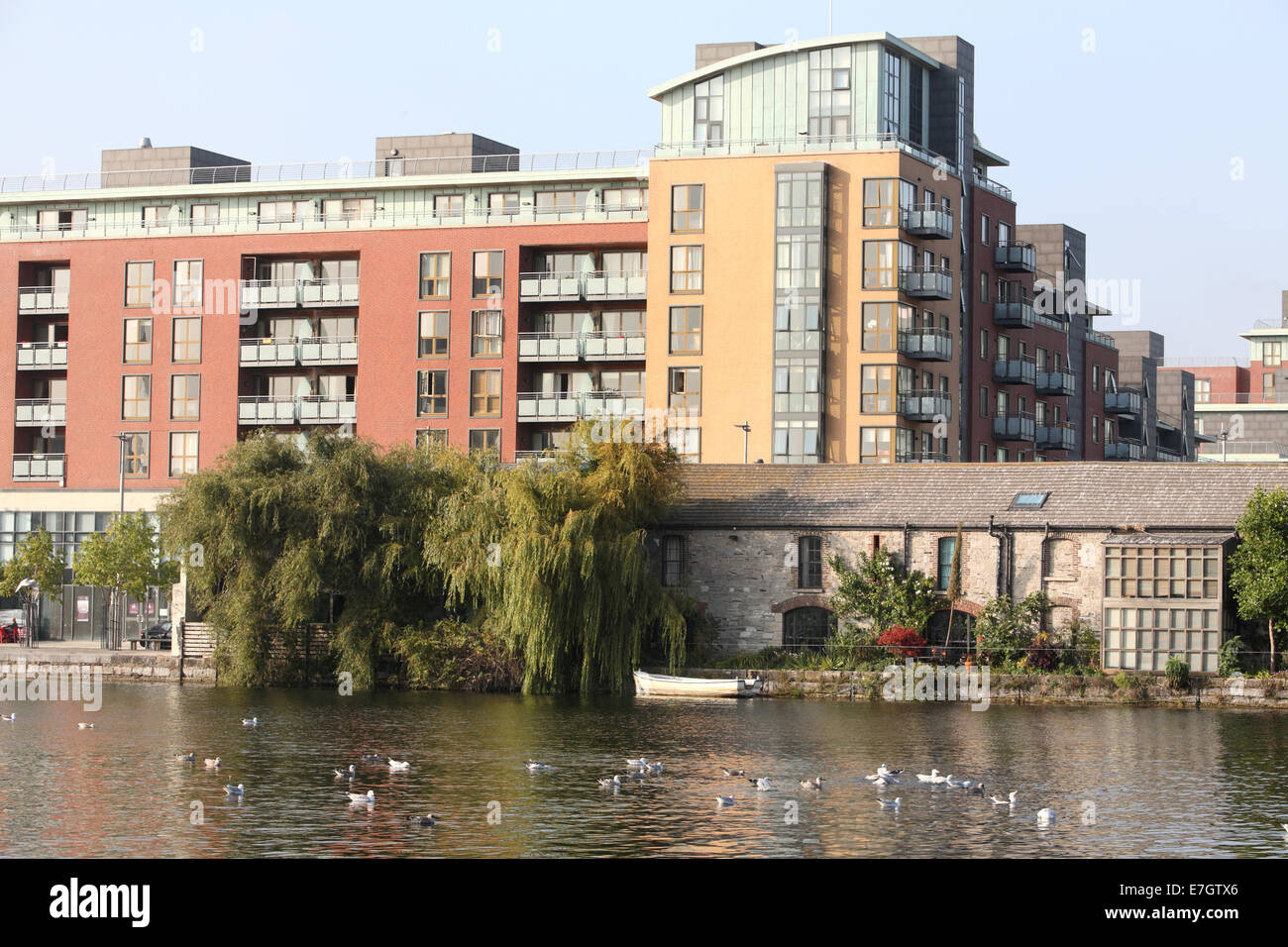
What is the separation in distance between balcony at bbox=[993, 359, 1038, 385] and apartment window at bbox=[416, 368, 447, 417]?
28443 mm

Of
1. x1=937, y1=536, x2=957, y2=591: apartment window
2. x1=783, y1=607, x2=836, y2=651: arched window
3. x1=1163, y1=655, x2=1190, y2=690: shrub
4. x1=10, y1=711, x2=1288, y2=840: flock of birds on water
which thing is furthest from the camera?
x1=783, y1=607, x2=836, y2=651: arched window

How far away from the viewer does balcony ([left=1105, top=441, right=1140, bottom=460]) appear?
102 meters

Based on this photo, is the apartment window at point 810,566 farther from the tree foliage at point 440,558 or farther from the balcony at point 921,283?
the balcony at point 921,283

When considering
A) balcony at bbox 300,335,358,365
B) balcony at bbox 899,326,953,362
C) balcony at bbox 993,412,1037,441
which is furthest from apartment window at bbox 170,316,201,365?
balcony at bbox 993,412,1037,441

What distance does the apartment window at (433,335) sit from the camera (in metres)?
80.0

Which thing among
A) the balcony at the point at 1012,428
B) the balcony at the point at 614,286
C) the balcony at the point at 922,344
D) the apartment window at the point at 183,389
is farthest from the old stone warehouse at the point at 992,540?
the apartment window at the point at 183,389

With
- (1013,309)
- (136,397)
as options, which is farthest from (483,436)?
(1013,309)

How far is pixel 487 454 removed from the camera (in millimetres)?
58125

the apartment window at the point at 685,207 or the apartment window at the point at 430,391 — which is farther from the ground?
the apartment window at the point at 685,207

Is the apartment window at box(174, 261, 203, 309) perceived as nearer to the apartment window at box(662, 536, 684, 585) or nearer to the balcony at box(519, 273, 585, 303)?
the balcony at box(519, 273, 585, 303)

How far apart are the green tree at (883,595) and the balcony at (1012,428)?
A: 107 feet

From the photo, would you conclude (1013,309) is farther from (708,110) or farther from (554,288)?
(554,288)
